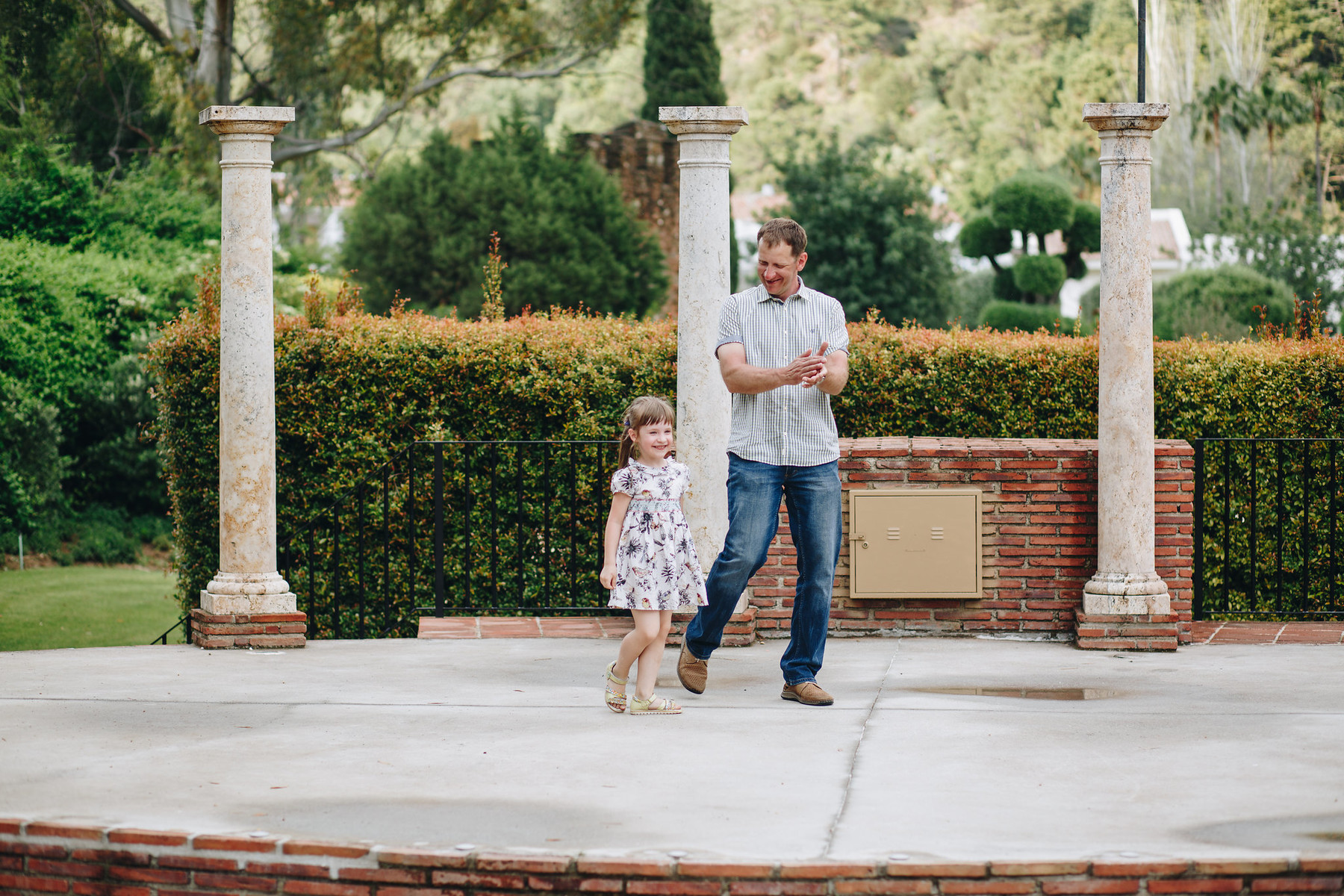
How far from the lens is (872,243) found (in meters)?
29.0

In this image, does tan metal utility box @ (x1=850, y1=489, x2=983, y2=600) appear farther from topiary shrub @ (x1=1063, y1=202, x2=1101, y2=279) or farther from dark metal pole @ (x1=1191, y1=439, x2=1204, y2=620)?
topiary shrub @ (x1=1063, y1=202, x2=1101, y2=279)

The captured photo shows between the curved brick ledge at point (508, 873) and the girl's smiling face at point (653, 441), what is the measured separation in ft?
6.67

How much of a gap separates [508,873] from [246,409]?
400cm

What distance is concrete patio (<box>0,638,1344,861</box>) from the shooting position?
409 cm

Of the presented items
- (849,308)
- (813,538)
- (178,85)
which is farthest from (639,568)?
(849,308)

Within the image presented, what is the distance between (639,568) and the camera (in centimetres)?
563

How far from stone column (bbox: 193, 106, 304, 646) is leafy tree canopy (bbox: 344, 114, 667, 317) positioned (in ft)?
50.9

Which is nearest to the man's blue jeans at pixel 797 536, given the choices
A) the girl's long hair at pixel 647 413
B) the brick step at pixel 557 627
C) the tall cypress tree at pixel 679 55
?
the girl's long hair at pixel 647 413

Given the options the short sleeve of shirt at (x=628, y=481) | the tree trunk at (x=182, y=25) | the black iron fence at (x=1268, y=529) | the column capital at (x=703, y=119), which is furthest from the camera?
the tree trunk at (x=182, y=25)

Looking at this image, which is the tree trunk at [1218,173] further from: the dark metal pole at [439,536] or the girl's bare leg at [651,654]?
the girl's bare leg at [651,654]

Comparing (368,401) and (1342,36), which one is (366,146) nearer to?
(1342,36)

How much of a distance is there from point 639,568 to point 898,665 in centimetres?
163

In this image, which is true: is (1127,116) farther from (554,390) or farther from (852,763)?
(852,763)

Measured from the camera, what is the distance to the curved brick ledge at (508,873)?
3766 millimetres
